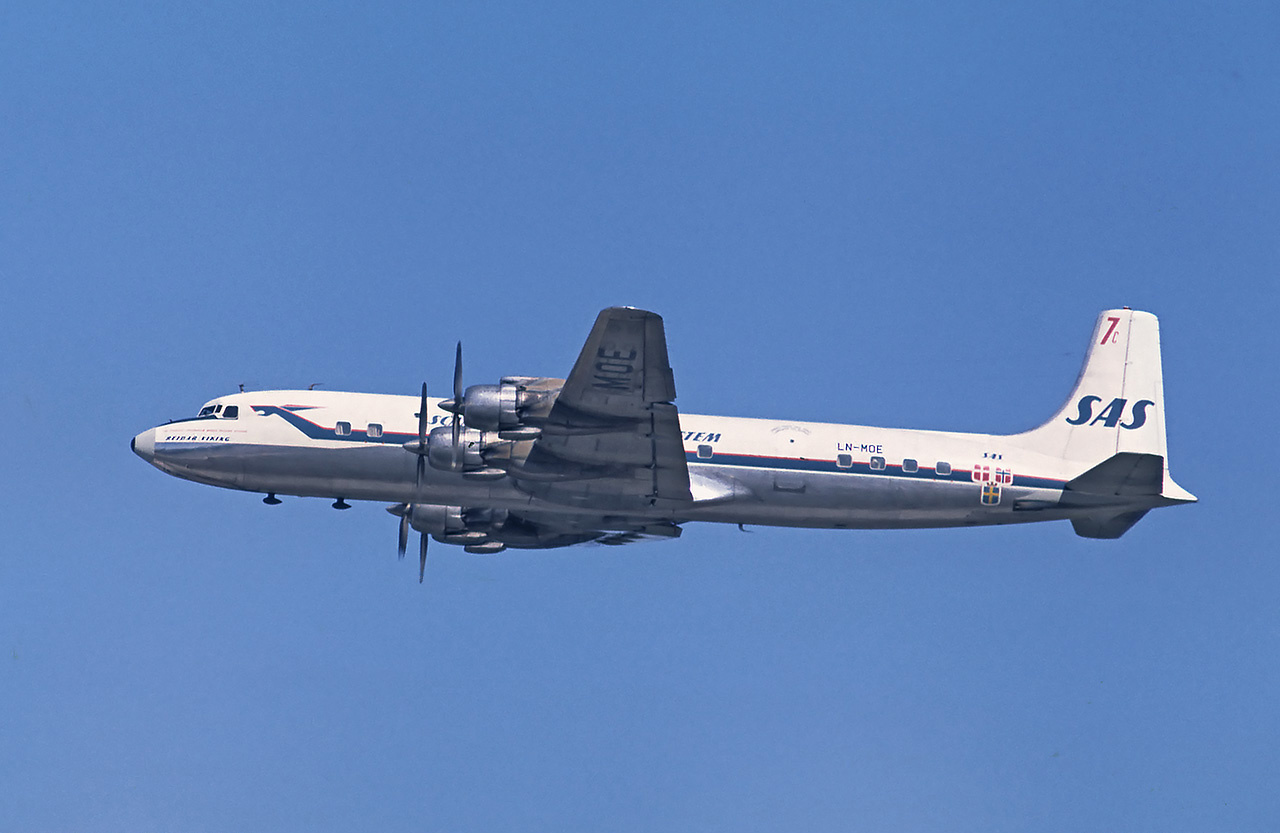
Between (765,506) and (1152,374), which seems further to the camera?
(1152,374)

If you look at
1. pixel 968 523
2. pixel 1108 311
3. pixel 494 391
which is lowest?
pixel 968 523

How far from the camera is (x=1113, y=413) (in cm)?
3838

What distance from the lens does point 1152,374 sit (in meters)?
38.8

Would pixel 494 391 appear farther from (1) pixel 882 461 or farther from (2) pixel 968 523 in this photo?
(2) pixel 968 523

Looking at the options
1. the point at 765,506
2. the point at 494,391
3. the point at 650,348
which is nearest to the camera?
the point at 650,348

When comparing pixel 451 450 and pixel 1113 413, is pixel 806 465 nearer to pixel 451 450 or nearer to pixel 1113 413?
pixel 451 450

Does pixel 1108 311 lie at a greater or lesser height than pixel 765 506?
greater

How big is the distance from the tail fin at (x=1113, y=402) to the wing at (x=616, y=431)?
10391mm

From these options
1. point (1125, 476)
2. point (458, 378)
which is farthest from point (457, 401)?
point (1125, 476)

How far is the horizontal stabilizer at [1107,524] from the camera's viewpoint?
119 ft

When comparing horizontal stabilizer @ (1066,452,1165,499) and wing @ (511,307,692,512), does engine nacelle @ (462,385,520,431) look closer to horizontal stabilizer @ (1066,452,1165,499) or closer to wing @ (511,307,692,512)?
wing @ (511,307,692,512)

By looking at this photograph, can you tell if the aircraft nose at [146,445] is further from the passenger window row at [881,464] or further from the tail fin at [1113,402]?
the tail fin at [1113,402]

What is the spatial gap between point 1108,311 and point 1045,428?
187 inches

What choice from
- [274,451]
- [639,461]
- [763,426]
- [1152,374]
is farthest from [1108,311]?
[274,451]
